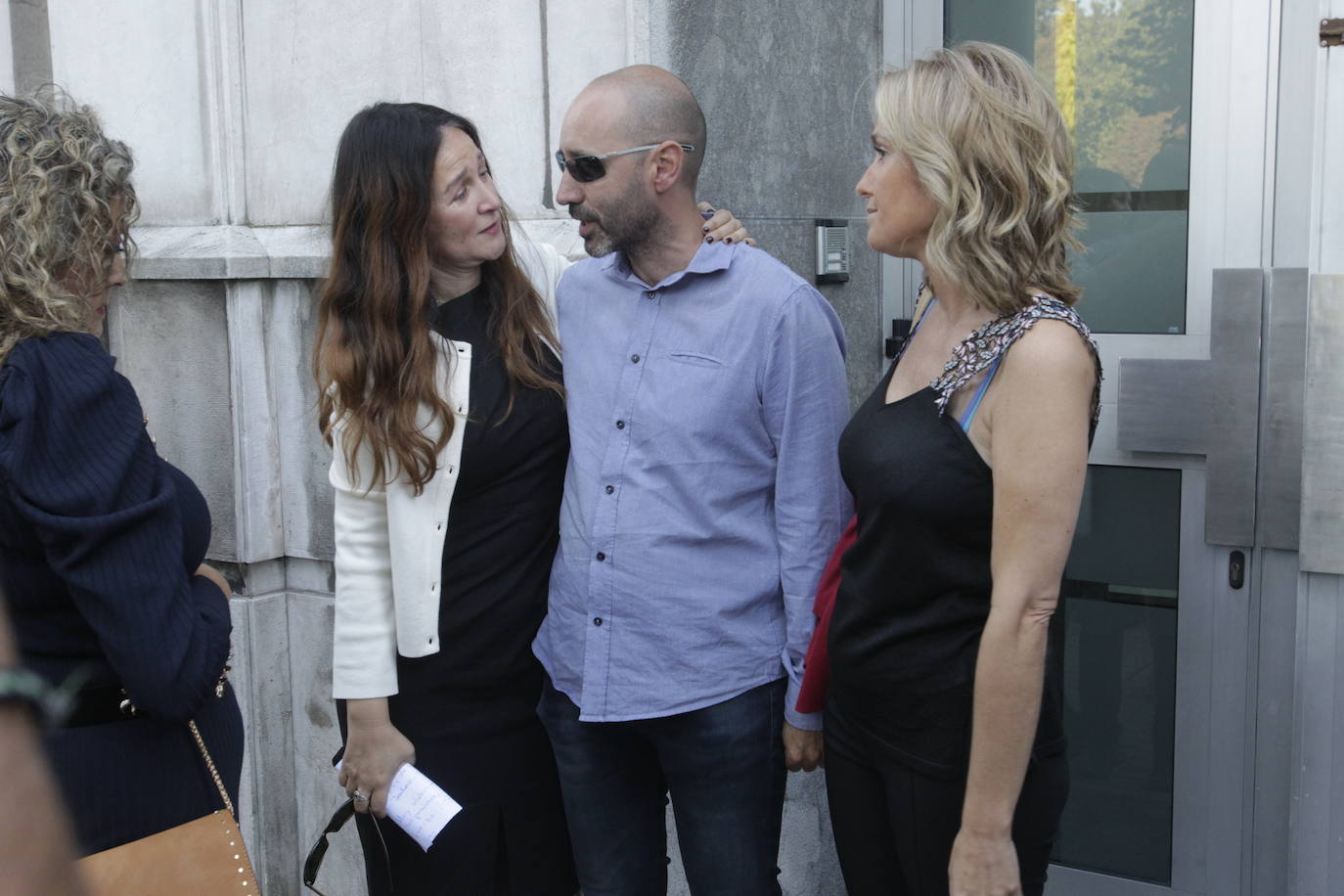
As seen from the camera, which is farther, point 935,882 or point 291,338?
point 291,338

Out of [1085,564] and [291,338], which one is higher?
[291,338]

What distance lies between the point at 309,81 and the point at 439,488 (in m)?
1.80

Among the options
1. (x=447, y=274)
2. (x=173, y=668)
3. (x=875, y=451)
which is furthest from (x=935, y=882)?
(x=447, y=274)

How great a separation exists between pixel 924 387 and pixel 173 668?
50.9 inches

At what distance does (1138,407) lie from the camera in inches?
126

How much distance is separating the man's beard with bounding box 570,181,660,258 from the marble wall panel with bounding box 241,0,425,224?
130cm

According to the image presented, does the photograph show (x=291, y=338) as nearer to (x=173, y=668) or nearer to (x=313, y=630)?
(x=313, y=630)

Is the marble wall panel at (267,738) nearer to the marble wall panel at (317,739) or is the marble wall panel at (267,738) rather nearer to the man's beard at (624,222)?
the marble wall panel at (317,739)

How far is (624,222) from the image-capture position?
2.47 m

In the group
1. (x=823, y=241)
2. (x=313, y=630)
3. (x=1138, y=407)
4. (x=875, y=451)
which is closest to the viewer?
(x=875, y=451)

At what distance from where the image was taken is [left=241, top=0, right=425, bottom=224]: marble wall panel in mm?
3605

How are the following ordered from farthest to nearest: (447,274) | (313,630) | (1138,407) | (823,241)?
(313,630)
(823,241)
(1138,407)
(447,274)

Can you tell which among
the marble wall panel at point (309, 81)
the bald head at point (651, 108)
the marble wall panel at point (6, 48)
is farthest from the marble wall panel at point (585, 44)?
the marble wall panel at point (6, 48)

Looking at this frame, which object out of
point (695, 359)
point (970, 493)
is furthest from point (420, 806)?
point (970, 493)
